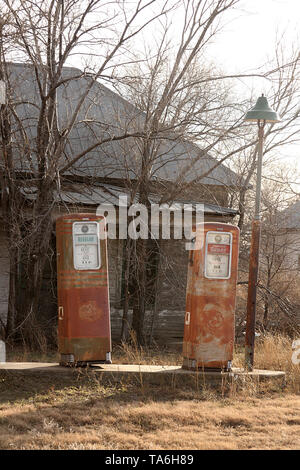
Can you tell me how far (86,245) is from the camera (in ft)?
26.9

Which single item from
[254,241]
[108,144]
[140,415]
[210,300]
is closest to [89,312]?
[210,300]

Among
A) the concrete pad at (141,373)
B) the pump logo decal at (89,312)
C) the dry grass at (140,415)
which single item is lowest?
the dry grass at (140,415)

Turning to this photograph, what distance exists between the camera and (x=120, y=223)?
13156 millimetres

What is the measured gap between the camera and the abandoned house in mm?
12812

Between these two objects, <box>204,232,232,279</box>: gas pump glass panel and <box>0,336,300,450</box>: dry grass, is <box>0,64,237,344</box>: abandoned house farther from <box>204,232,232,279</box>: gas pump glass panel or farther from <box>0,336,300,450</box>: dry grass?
<box>0,336,300,450</box>: dry grass

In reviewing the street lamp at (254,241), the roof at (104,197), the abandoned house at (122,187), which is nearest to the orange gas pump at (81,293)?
the street lamp at (254,241)

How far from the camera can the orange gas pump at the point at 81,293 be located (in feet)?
26.6

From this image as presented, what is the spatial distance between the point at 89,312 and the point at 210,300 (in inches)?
60.3

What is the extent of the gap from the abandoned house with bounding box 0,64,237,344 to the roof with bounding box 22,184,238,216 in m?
0.02

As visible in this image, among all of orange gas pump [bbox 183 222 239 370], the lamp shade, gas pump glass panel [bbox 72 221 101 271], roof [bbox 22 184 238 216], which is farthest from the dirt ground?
roof [bbox 22 184 238 216]

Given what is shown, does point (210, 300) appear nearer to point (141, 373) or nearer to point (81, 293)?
point (141, 373)

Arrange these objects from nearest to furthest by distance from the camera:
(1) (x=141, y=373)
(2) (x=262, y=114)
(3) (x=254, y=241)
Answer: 1. (1) (x=141, y=373)
2. (2) (x=262, y=114)
3. (3) (x=254, y=241)

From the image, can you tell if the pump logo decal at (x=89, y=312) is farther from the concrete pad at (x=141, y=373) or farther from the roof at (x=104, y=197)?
the roof at (x=104, y=197)

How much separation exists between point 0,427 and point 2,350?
454 centimetres
